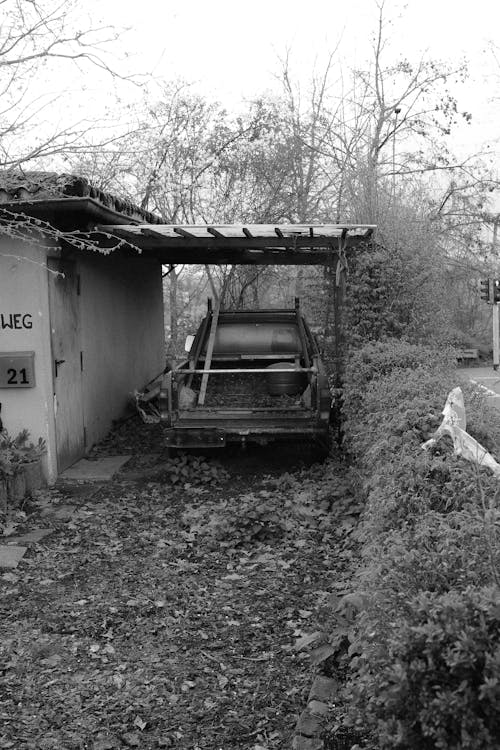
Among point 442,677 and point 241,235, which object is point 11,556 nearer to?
point 442,677

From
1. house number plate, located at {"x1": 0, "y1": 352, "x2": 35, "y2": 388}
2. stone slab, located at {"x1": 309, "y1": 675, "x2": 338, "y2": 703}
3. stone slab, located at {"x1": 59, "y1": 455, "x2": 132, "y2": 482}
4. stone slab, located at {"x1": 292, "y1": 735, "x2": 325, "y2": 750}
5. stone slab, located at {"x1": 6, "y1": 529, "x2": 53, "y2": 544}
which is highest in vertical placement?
house number plate, located at {"x1": 0, "y1": 352, "x2": 35, "y2": 388}

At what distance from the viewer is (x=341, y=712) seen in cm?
332

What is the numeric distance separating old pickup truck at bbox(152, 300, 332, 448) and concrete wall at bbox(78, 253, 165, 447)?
1008 millimetres

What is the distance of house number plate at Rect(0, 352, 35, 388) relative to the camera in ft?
25.8

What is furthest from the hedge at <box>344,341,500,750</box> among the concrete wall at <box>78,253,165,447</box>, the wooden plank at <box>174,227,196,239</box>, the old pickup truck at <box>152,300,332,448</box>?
the concrete wall at <box>78,253,165,447</box>

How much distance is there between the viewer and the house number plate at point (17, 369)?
7855 millimetres

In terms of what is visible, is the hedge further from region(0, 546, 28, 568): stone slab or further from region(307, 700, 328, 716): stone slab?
region(0, 546, 28, 568): stone slab

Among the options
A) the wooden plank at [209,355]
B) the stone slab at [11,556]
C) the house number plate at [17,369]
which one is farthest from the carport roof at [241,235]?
the stone slab at [11,556]

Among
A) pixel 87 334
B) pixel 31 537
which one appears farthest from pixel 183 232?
pixel 31 537

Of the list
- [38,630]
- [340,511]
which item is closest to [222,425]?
[340,511]

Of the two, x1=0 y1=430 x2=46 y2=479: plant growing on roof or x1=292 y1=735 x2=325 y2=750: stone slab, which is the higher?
x1=0 y1=430 x2=46 y2=479: plant growing on roof

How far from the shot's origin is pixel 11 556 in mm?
5820

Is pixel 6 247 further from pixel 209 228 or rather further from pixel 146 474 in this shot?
pixel 146 474

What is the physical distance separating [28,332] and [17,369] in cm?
40
